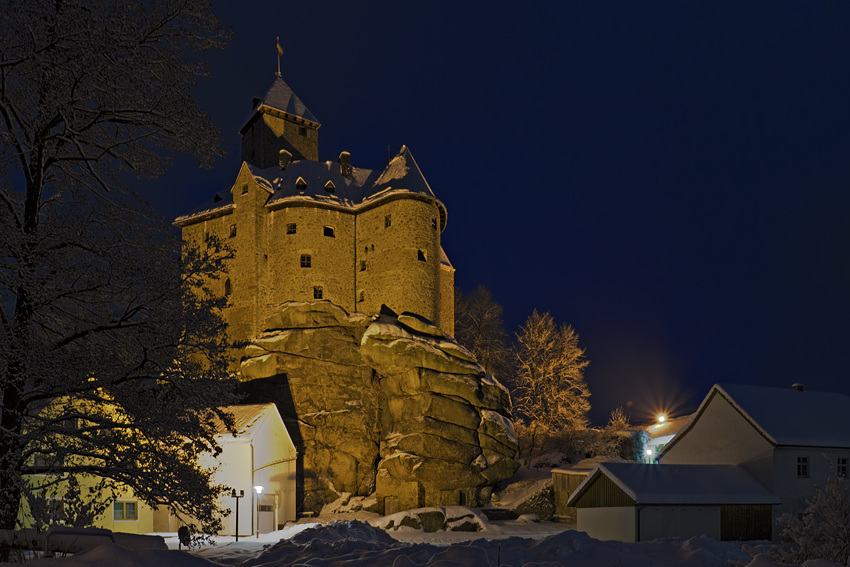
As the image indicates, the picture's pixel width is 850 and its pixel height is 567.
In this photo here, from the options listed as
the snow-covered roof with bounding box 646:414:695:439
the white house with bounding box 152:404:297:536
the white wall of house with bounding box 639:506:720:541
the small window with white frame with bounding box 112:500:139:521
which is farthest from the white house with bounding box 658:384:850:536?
the snow-covered roof with bounding box 646:414:695:439

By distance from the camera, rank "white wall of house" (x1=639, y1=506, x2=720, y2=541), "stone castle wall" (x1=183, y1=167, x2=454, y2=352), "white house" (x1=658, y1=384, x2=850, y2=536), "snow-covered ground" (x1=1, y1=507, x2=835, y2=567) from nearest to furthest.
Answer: "snow-covered ground" (x1=1, y1=507, x2=835, y2=567)
"white wall of house" (x1=639, y1=506, x2=720, y2=541)
"white house" (x1=658, y1=384, x2=850, y2=536)
"stone castle wall" (x1=183, y1=167, x2=454, y2=352)

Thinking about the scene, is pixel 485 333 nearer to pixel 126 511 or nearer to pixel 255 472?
pixel 255 472

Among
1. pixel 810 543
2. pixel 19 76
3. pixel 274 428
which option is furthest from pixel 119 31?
pixel 274 428

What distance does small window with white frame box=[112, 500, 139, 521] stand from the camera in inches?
1162

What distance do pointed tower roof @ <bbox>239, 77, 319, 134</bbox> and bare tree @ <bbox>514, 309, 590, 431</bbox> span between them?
2636 centimetres

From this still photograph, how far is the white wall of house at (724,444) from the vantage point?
28.5 m

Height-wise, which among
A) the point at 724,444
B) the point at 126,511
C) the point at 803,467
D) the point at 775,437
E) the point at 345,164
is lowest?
the point at 126,511

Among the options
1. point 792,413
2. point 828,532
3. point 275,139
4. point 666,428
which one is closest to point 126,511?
point 828,532

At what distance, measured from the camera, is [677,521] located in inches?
992

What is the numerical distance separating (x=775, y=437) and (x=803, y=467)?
215 centimetres

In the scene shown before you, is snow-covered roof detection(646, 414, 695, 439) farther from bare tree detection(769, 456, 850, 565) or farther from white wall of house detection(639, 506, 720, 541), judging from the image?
bare tree detection(769, 456, 850, 565)

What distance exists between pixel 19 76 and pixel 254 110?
47151 mm

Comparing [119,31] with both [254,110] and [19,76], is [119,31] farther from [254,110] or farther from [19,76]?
[254,110]

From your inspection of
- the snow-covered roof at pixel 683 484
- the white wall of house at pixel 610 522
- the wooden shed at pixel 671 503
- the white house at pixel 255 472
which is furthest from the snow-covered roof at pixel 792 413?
the white house at pixel 255 472
